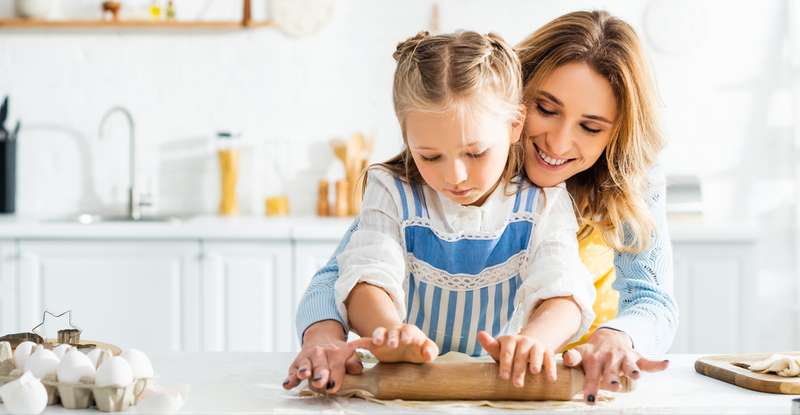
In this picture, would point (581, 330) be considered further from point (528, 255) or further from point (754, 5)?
point (754, 5)

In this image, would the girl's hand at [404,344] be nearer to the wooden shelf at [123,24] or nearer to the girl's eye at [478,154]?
the girl's eye at [478,154]

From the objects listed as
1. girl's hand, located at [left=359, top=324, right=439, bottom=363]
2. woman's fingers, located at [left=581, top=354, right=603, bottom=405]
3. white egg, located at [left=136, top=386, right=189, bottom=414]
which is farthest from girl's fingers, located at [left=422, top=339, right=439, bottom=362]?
white egg, located at [left=136, top=386, right=189, bottom=414]

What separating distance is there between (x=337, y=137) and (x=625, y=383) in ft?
10.8

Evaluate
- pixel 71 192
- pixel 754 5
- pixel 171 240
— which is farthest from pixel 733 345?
pixel 71 192

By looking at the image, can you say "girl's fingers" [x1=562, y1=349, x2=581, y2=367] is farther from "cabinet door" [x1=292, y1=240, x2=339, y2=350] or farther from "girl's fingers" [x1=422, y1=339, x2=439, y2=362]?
"cabinet door" [x1=292, y1=240, x2=339, y2=350]

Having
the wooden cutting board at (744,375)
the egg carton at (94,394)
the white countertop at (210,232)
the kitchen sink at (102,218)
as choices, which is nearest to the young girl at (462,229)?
the wooden cutting board at (744,375)

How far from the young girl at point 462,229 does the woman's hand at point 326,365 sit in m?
0.05

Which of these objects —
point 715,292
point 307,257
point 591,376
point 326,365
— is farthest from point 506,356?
point 715,292

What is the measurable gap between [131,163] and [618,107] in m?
3.16

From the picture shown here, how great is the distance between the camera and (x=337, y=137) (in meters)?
4.57

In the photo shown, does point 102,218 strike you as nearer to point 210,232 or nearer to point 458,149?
point 210,232

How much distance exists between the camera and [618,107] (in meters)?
1.79

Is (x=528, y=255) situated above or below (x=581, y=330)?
above

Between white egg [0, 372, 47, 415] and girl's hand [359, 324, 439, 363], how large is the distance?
0.41m
